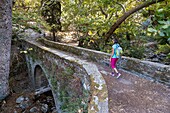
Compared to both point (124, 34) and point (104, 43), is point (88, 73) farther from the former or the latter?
point (124, 34)

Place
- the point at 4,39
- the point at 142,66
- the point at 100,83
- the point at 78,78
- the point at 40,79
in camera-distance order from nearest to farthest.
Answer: the point at 100,83, the point at 78,78, the point at 142,66, the point at 4,39, the point at 40,79

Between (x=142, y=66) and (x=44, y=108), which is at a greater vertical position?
(x=142, y=66)

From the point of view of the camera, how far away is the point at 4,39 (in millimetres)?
5445

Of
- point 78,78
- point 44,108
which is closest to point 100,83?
point 78,78

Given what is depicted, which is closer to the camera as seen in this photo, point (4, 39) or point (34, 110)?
point (4, 39)

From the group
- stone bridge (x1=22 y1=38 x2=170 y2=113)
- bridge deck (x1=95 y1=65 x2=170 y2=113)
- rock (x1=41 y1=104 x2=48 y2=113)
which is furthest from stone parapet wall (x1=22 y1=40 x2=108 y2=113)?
rock (x1=41 y1=104 x2=48 y2=113)

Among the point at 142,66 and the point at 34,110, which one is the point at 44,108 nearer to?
the point at 34,110

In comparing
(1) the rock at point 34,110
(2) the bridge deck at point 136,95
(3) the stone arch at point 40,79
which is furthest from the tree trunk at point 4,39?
(2) the bridge deck at point 136,95

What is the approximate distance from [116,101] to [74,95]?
5.56 ft

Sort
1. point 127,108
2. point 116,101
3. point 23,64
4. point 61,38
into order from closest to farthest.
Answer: point 127,108 < point 116,101 < point 23,64 < point 61,38

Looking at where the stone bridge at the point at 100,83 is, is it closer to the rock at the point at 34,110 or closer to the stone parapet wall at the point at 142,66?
the stone parapet wall at the point at 142,66

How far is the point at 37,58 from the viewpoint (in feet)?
26.5

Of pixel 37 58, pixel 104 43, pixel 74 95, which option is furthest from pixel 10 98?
pixel 104 43

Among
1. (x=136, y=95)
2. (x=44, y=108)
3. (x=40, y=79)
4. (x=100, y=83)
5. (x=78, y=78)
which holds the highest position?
(x=100, y=83)
